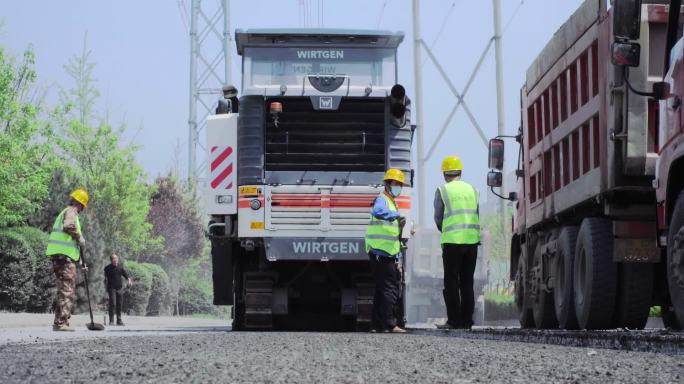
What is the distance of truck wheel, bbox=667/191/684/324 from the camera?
9594mm

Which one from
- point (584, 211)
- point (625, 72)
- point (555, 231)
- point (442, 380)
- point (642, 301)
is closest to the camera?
point (442, 380)

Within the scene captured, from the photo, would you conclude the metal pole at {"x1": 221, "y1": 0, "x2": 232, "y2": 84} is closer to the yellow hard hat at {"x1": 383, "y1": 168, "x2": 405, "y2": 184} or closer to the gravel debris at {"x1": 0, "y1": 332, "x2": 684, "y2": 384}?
the yellow hard hat at {"x1": 383, "y1": 168, "x2": 405, "y2": 184}

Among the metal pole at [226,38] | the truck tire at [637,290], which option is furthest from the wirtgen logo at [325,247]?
the metal pole at [226,38]

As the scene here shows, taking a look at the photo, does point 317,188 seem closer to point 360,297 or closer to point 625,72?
point 360,297

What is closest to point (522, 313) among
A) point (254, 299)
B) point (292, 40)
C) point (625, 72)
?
point (254, 299)

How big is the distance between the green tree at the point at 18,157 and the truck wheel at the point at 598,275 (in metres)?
20.5

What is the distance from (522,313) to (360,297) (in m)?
2.16

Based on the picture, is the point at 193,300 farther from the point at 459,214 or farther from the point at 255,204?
the point at 459,214

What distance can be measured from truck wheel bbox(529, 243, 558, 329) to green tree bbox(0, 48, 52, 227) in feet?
58.6

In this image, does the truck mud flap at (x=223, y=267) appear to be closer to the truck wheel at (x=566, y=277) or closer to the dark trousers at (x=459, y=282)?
the dark trousers at (x=459, y=282)

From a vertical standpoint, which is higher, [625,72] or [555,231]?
[625,72]

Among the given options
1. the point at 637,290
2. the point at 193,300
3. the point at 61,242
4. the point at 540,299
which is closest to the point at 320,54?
the point at 61,242

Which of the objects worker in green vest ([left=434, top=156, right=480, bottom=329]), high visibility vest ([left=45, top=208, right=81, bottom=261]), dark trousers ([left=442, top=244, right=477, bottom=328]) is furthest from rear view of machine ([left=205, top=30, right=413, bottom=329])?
high visibility vest ([left=45, top=208, right=81, bottom=261])

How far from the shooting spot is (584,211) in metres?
13.3
